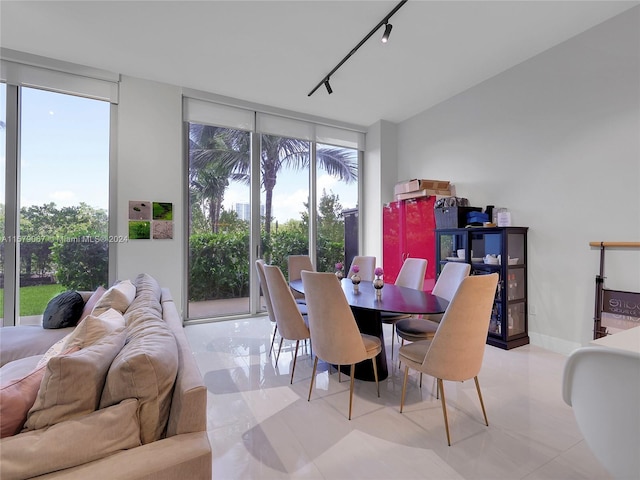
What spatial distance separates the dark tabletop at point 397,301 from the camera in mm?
2086

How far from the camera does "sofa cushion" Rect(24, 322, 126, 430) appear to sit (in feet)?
3.08

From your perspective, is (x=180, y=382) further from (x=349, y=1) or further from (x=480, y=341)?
(x=349, y=1)

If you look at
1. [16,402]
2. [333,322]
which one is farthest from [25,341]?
[333,322]

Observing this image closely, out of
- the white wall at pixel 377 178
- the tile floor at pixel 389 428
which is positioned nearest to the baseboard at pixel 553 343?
→ the tile floor at pixel 389 428

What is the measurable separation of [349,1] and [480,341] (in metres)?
2.93

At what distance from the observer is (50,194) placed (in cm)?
360

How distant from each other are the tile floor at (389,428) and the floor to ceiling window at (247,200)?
6.16 ft

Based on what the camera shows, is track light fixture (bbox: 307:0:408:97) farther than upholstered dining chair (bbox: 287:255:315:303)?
No

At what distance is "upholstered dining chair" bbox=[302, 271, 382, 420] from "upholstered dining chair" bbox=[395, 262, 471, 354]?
19.8 inches

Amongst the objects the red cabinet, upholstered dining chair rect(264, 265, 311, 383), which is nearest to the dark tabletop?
upholstered dining chair rect(264, 265, 311, 383)

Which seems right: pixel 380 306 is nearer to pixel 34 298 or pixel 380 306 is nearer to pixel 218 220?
pixel 218 220

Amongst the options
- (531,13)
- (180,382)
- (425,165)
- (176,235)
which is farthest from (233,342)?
(531,13)

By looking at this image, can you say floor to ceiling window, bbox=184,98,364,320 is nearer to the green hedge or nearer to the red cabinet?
the green hedge

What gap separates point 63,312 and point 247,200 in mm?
2746
